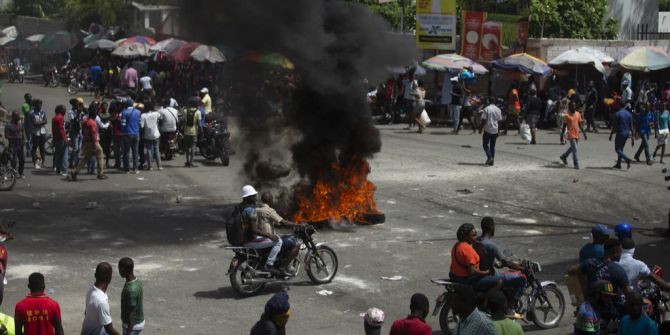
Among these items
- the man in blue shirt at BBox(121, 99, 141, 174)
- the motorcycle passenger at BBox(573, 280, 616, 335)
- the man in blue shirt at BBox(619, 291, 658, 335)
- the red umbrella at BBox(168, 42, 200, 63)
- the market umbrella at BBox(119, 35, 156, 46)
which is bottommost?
the motorcycle passenger at BBox(573, 280, 616, 335)

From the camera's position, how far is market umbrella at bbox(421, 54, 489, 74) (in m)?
30.3

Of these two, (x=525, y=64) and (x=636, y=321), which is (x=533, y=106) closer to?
(x=525, y=64)

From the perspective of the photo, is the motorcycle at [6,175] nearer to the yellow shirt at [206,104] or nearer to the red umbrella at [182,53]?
the yellow shirt at [206,104]

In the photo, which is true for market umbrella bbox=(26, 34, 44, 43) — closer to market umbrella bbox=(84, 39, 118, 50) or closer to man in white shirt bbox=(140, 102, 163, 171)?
market umbrella bbox=(84, 39, 118, 50)

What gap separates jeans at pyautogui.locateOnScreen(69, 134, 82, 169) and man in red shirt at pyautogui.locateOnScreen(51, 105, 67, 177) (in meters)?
0.30

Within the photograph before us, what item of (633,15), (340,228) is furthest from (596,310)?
(633,15)

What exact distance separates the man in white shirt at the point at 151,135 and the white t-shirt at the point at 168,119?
79cm

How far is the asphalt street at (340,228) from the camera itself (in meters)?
10.8

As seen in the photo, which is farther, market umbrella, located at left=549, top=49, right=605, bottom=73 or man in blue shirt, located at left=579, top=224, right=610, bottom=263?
market umbrella, located at left=549, top=49, right=605, bottom=73

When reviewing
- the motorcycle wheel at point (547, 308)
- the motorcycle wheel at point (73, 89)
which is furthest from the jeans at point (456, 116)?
the motorcycle wheel at point (73, 89)

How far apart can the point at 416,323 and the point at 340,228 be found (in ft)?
26.9

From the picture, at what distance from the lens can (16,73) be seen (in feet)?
155

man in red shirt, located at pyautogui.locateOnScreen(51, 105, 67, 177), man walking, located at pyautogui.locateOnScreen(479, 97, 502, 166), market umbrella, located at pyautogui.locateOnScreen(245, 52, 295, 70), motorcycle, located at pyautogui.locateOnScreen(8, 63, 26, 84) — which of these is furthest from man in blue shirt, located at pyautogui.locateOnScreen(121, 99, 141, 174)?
motorcycle, located at pyautogui.locateOnScreen(8, 63, 26, 84)

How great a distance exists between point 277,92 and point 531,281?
741 cm
